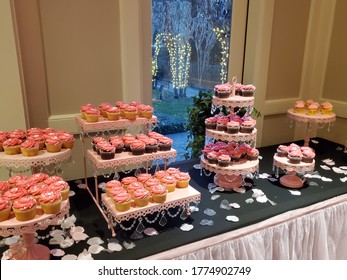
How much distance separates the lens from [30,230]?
3.22 feet

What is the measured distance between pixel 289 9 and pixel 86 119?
1.58 meters

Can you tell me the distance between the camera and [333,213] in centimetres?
154

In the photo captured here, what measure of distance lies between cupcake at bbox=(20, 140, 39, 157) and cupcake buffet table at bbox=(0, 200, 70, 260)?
0.91 ft

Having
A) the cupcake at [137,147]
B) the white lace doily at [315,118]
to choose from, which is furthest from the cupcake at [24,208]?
the white lace doily at [315,118]

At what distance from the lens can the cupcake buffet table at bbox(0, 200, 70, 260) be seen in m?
0.96

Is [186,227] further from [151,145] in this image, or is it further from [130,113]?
[130,113]

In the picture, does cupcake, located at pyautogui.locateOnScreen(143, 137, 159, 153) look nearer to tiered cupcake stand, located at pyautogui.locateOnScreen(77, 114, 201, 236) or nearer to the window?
tiered cupcake stand, located at pyautogui.locateOnScreen(77, 114, 201, 236)

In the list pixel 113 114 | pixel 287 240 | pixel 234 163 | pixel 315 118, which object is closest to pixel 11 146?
pixel 113 114

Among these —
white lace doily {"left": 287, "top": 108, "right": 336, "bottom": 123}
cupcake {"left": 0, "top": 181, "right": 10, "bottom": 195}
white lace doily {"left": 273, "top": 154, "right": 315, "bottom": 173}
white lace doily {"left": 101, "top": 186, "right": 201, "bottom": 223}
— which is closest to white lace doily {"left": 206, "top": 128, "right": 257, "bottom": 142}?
white lace doily {"left": 273, "top": 154, "right": 315, "bottom": 173}

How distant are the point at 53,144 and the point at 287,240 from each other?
1077 mm

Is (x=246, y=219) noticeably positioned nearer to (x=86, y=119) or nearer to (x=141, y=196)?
(x=141, y=196)

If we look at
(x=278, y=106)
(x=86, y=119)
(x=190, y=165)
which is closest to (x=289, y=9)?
(x=278, y=106)

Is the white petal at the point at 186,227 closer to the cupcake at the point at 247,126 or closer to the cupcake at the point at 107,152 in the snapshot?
the cupcake at the point at 107,152

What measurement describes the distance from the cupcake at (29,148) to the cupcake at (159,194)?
0.47 metres
